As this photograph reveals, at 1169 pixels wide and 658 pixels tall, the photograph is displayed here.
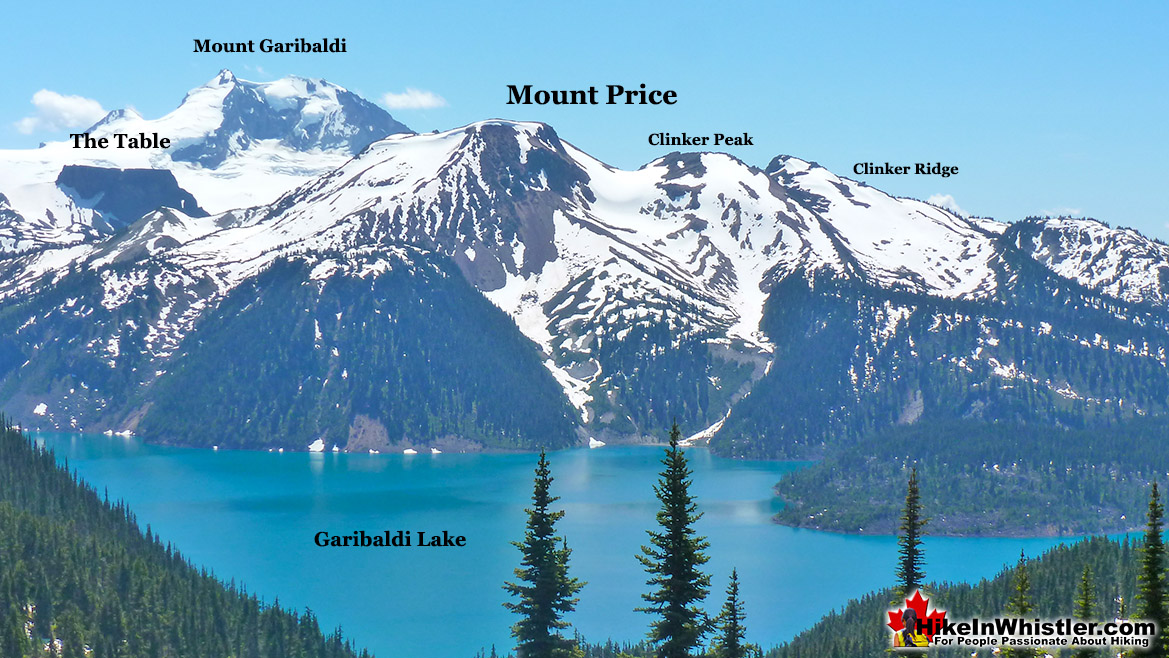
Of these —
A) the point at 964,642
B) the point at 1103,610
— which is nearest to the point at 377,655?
the point at 1103,610

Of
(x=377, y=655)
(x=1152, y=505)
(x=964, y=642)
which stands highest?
(x=1152, y=505)

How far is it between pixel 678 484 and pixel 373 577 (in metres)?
153

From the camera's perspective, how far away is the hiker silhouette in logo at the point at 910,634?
49000 millimetres

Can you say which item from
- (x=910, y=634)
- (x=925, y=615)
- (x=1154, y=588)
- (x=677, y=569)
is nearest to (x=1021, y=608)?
(x=1154, y=588)

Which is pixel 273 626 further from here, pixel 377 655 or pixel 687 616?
pixel 687 616

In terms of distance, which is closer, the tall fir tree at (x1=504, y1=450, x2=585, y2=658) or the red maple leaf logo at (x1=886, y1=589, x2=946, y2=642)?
the red maple leaf logo at (x1=886, y1=589, x2=946, y2=642)

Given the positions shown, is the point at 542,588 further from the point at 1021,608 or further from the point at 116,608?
the point at 116,608

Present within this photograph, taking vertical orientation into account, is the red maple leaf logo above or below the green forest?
above

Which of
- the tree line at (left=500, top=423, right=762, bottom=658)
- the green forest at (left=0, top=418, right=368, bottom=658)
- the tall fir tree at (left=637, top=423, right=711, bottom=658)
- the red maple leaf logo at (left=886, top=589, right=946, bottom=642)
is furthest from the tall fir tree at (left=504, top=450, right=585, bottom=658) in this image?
the green forest at (left=0, top=418, right=368, bottom=658)

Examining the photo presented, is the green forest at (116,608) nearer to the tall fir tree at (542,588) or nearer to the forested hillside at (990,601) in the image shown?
the forested hillside at (990,601)

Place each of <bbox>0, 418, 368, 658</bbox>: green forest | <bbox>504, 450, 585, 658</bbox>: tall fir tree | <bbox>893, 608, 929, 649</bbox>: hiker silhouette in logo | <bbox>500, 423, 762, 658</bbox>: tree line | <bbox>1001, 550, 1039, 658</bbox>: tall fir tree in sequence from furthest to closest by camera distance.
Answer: <bbox>0, 418, 368, 658</bbox>: green forest
<bbox>504, 450, 585, 658</bbox>: tall fir tree
<bbox>500, 423, 762, 658</bbox>: tree line
<bbox>893, 608, 929, 649</bbox>: hiker silhouette in logo
<bbox>1001, 550, 1039, 658</bbox>: tall fir tree

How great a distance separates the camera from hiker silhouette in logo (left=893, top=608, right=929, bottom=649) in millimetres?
49000

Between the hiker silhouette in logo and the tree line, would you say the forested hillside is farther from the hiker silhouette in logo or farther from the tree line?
A: the hiker silhouette in logo

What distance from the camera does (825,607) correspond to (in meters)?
183
